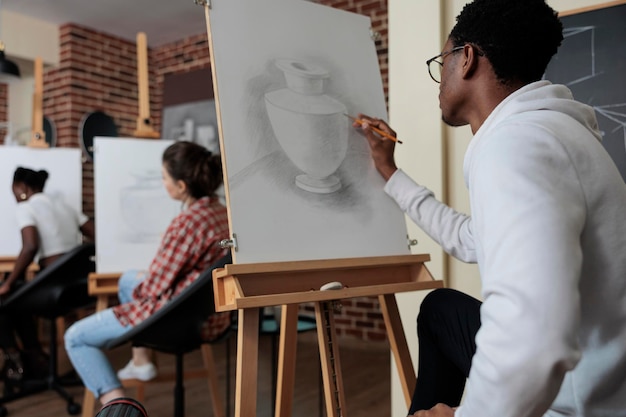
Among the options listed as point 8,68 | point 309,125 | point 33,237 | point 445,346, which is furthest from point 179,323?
point 8,68

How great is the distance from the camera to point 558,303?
0.77 m

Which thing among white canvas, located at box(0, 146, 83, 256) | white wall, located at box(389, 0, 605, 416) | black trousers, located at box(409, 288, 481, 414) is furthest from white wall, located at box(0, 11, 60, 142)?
black trousers, located at box(409, 288, 481, 414)

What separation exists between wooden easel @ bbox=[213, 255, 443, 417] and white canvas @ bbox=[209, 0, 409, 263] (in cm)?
4

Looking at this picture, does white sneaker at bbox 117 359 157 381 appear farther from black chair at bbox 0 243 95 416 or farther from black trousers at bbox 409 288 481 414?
black trousers at bbox 409 288 481 414

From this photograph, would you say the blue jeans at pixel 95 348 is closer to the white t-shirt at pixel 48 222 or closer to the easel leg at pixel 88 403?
the easel leg at pixel 88 403

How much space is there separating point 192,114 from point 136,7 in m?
1.01

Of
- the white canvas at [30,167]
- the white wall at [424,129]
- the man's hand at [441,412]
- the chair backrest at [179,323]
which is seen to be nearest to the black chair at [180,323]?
the chair backrest at [179,323]

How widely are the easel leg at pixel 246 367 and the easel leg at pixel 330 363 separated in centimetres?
19

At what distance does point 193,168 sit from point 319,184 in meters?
0.95

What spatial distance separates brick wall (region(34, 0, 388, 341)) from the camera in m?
5.40

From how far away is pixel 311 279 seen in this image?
4.86 feet

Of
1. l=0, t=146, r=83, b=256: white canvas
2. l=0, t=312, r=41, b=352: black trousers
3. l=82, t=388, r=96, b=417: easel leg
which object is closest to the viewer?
l=82, t=388, r=96, b=417: easel leg

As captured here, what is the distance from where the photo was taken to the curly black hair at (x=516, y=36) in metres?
1.10

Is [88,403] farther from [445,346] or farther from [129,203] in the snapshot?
[445,346]
